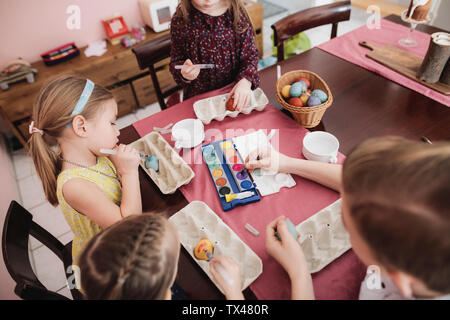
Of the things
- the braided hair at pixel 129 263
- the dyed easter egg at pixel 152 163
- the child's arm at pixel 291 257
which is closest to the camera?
the braided hair at pixel 129 263

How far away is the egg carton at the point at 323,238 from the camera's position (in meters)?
0.75

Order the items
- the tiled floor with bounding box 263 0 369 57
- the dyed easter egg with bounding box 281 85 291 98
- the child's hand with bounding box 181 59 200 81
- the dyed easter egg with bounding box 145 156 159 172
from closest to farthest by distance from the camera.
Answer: the dyed easter egg with bounding box 145 156 159 172
the dyed easter egg with bounding box 281 85 291 98
the child's hand with bounding box 181 59 200 81
the tiled floor with bounding box 263 0 369 57

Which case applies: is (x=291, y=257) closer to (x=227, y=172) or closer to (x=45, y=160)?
(x=227, y=172)

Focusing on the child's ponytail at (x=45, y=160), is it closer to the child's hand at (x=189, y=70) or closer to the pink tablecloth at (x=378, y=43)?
the child's hand at (x=189, y=70)

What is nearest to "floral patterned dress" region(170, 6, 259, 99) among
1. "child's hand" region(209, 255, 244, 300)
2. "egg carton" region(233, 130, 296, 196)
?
"egg carton" region(233, 130, 296, 196)

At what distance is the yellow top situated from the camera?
0.94 m

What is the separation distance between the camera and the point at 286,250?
73 centimetres

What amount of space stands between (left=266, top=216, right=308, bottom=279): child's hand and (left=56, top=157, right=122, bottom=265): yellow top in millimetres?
579

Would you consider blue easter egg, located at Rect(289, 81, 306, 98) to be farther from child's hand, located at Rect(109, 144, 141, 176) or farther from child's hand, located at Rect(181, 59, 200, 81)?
child's hand, located at Rect(109, 144, 141, 176)

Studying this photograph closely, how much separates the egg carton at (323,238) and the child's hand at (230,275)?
195mm

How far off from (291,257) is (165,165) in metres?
0.55

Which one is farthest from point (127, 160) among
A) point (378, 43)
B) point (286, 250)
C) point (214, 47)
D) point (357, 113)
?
point (378, 43)

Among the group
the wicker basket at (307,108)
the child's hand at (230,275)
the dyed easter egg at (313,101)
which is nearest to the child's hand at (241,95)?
the wicker basket at (307,108)

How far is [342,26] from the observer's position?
3477mm
